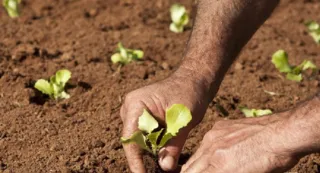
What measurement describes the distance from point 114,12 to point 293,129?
2.42 metres

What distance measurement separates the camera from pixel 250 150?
227cm

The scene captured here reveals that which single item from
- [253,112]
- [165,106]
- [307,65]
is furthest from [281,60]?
[165,106]

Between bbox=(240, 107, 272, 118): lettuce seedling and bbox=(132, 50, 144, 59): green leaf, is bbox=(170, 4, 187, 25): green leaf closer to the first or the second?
bbox=(132, 50, 144, 59): green leaf

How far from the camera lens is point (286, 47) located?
161 inches

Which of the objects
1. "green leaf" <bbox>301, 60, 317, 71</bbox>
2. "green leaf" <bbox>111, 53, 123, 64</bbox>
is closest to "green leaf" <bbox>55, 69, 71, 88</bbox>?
"green leaf" <bbox>111, 53, 123, 64</bbox>

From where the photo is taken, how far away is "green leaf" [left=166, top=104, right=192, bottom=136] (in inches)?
96.5

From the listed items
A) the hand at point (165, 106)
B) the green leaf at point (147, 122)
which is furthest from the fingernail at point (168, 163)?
the green leaf at point (147, 122)

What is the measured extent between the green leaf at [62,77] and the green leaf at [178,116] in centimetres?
91

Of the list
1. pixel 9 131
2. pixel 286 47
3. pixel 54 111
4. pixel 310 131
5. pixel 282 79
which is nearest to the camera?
pixel 310 131

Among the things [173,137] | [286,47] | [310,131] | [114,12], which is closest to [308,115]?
[310,131]

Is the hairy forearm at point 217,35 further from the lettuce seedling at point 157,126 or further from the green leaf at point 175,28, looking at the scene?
the green leaf at point 175,28

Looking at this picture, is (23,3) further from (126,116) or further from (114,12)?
(126,116)

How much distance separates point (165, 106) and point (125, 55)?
3.49 ft

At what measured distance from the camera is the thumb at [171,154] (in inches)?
98.0
